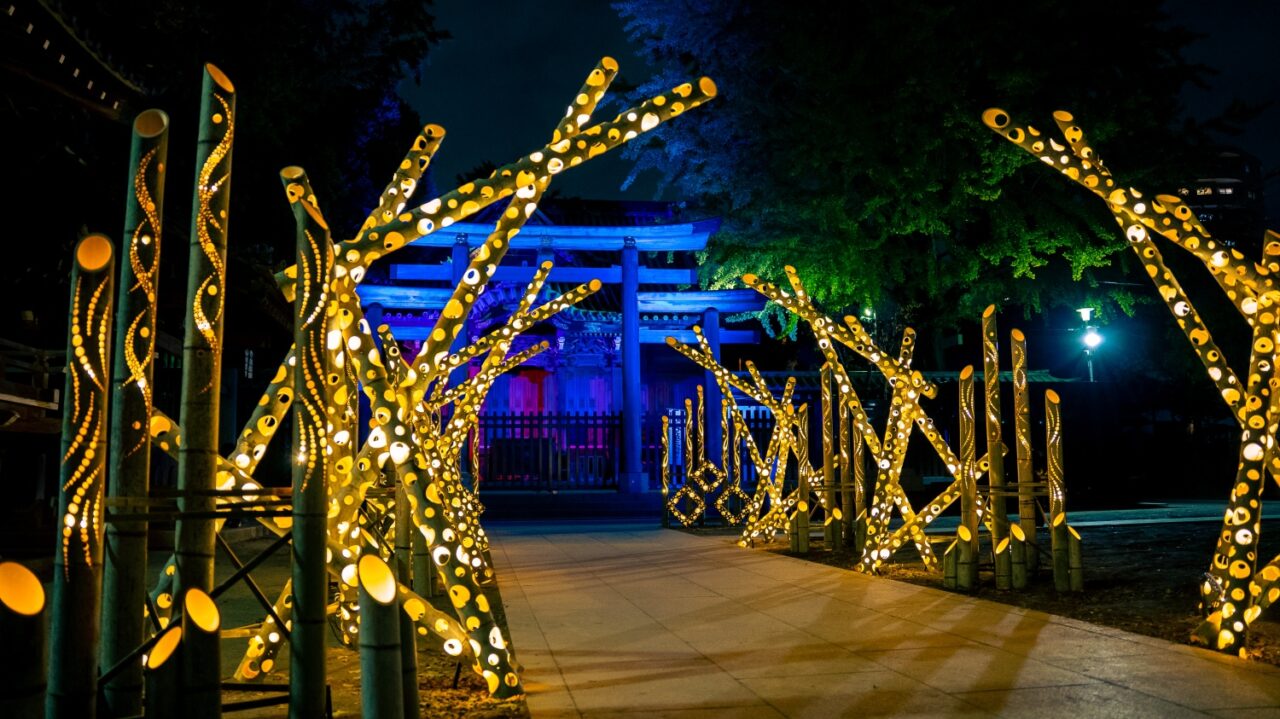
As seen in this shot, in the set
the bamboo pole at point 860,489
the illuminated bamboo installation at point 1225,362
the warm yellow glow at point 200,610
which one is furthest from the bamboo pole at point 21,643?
the bamboo pole at point 860,489

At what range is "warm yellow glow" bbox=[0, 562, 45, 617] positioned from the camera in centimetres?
222

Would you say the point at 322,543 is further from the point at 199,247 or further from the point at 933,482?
the point at 933,482

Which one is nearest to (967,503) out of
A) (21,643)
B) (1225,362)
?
(1225,362)

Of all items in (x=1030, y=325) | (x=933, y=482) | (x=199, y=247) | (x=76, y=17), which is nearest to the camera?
(x=199, y=247)

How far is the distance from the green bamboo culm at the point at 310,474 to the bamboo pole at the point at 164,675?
1.18 feet

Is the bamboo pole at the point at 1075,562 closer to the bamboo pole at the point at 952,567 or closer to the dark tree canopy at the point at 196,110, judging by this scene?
the bamboo pole at the point at 952,567

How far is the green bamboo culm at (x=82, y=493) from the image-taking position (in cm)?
264

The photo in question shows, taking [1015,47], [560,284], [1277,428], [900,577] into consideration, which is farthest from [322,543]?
[560,284]

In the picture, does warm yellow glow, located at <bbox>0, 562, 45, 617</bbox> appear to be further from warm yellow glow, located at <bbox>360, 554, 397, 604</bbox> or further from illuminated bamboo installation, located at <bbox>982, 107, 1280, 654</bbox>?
illuminated bamboo installation, located at <bbox>982, 107, 1280, 654</bbox>

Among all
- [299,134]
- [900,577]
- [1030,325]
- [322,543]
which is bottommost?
[900,577]

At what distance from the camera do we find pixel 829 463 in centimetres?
1080

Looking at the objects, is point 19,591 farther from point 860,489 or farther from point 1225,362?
point 860,489

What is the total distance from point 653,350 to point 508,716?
19635mm

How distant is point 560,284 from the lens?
2205 cm
